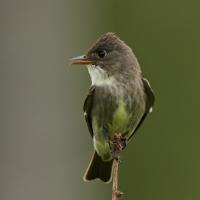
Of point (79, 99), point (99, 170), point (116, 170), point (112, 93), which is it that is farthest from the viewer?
point (79, 99)

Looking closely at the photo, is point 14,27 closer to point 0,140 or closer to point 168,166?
point 0,140

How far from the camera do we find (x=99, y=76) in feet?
23.1

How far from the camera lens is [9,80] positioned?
10.9 m

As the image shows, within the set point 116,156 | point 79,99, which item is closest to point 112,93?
point 116,156

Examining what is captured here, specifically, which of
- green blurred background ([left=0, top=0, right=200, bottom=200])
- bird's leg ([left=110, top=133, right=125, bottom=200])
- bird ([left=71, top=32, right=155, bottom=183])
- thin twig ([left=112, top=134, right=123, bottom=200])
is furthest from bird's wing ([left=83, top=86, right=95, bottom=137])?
green blurred background ([left=0, top=0, right=200, bottom=200])

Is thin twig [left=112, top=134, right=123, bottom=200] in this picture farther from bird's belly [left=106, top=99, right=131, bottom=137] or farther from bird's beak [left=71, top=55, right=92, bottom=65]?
bird's beak [left=71, top=55, right=92, bottom=65]

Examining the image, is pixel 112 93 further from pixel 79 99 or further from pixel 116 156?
pixel 79 99

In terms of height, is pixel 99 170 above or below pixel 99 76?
below

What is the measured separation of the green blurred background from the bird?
3.17 meters

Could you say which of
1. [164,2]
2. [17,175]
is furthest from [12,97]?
[164,2]

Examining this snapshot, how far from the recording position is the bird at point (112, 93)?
683 cm

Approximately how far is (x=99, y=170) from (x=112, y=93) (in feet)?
2.49

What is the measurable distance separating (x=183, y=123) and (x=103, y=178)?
445cm

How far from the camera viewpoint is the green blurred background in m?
10.8
